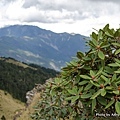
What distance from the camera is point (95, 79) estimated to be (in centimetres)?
512

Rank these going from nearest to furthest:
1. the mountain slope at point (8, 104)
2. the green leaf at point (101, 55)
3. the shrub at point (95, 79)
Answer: the shrub at point (95, 79) → the green leaf at point (101, 55) → the mountain slope at point (8, 104)

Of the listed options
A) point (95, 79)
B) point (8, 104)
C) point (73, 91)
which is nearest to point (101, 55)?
point (95, 79)

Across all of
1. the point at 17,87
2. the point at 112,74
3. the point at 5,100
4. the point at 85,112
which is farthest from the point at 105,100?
the point at 17,87

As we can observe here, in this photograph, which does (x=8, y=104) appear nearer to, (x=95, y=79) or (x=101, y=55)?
(x=101, y=55)

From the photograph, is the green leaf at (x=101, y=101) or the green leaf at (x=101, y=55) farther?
the green leaf at (x=101, y=55)

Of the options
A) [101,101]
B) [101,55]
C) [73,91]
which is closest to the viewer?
[101,101]

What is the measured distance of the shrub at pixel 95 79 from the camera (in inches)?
198

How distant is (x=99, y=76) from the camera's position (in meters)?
5.25

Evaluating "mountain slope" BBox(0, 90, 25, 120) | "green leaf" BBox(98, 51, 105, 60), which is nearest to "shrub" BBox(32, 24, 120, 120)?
"green leaf" BBox(98, 51, 105, 60)

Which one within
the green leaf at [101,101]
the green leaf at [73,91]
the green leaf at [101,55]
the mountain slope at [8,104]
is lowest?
the mountain slope at [8,104]

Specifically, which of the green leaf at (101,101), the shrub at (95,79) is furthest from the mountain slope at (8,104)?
the green leaf at (101,101)

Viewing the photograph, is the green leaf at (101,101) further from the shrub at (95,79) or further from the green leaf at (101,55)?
the green leaf at (101,55)

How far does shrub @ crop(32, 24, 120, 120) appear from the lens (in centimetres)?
502

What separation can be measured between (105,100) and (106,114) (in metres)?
0.74
